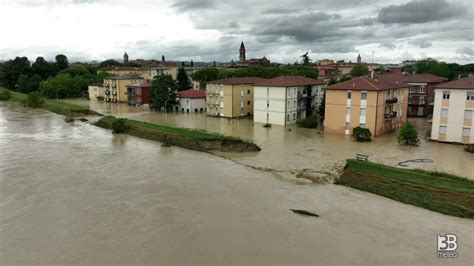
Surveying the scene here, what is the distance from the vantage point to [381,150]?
26.4 metres

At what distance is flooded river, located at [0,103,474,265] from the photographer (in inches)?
477

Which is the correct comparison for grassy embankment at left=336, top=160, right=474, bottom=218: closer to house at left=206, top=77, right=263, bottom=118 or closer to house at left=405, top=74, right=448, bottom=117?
house at left=206, top=77, right=263, bottom=118

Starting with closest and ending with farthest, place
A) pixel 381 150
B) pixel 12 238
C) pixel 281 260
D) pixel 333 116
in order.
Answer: pixel 281 260
pixel 12 238
pixel 381 150
pixel 333 116

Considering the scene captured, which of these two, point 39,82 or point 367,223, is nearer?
point 367,223

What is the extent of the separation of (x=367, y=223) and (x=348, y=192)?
12.4 ft

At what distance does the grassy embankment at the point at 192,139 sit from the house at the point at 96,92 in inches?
1591

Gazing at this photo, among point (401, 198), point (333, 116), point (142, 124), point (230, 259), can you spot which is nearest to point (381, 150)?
point (333, 116)

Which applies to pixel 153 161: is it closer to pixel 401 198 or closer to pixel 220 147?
pixel 220 147

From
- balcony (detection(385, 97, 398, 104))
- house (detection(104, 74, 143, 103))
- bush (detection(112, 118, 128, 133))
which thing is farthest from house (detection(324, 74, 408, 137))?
house (detection(104, 74, 143, 103))

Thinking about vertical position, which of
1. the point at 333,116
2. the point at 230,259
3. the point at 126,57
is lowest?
the point at 230,259

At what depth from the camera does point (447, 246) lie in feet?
42.0

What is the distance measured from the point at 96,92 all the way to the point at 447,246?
71.1 meters

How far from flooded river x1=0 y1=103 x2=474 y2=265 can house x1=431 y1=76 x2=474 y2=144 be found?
50.4 feet

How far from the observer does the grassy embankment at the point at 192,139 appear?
27.4 m
